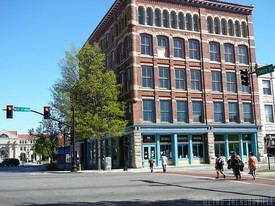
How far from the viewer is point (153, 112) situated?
132 ft

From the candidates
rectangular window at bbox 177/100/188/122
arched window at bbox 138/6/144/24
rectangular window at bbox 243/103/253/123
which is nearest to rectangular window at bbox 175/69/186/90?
rectangular window at bbox 177/100/188/122

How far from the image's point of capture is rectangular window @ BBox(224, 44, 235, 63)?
150ft

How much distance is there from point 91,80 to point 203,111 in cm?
1421

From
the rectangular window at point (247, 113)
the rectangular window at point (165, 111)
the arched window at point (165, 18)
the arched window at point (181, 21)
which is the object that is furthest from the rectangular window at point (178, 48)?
the rectangular window at point (247, 113)

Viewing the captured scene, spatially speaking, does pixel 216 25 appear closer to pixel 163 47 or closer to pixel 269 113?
pixel 163 47

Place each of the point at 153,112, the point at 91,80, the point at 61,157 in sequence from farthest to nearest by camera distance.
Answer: the point at 61,157
the point at 153,112
the point at 91,80

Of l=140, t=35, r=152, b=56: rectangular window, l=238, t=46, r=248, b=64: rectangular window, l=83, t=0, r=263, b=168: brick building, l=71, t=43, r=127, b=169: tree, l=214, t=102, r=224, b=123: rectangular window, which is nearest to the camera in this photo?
l=71, t=43, r=127, b=169: tree

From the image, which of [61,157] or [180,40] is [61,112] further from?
[180,40]

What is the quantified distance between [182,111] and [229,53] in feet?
35.1

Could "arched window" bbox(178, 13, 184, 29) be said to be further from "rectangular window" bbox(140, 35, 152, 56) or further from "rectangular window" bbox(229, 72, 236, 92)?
"rectangular window" bbox(229, 72, 236, 92)

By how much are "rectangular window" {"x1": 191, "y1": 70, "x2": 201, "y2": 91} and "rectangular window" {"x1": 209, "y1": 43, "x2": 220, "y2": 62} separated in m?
3.06

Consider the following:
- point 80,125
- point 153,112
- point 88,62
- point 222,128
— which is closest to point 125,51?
point 88,62

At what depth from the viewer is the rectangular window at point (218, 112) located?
143 ft

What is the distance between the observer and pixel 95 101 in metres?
38.6
